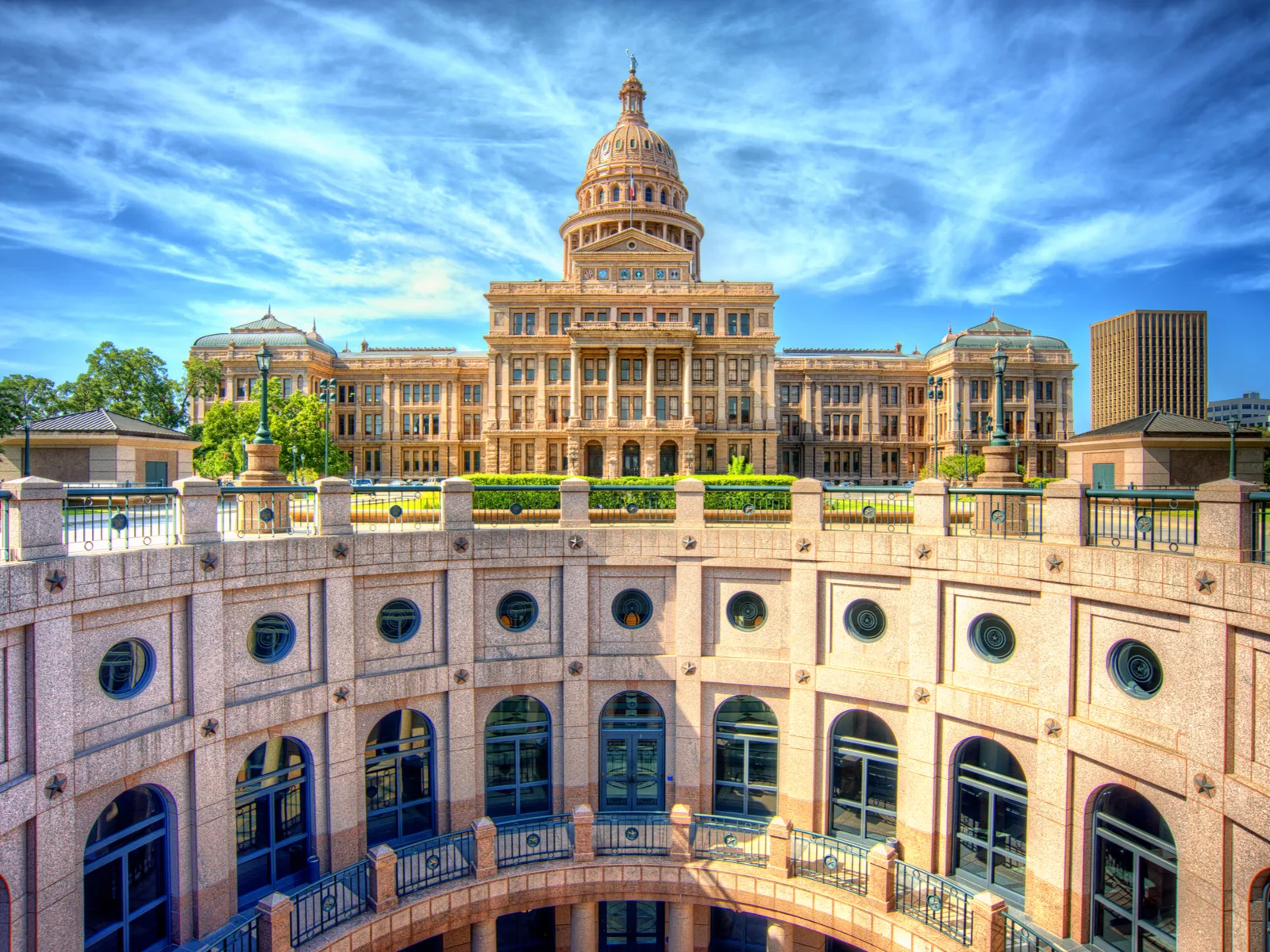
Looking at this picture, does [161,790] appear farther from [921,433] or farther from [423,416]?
[921,433]

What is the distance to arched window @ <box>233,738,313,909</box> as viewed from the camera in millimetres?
12867

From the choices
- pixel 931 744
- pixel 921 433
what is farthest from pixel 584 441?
pixel 931 744

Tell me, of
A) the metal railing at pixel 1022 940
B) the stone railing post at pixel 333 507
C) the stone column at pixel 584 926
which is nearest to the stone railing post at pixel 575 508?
the stone railing post at pixel 333 507

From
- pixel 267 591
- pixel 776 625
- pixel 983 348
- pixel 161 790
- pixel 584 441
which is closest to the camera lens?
pixel 161 790

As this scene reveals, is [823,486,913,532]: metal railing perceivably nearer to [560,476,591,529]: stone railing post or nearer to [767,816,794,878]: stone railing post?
[560,476,591,529]: stone railing post

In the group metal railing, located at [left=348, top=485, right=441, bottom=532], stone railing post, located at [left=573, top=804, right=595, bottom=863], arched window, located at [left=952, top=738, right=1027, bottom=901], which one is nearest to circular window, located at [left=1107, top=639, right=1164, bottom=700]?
arched window, located at [left=952, top=738, right=1027, bottom=901]

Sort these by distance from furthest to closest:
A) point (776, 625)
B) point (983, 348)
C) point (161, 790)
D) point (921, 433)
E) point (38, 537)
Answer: point (921, 433)
point (983, 348)
point (776, 625)
point (161, 790)
point (38, 537)

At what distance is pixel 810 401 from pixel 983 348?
19.1m

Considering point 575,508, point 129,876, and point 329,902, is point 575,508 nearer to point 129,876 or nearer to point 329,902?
point 329,902

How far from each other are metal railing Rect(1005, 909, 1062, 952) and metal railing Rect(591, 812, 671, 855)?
629cm

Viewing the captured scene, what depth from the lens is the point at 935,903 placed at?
12812 millimetres

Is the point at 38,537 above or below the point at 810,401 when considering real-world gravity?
below

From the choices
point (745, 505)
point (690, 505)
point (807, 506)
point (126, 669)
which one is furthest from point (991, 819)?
point (126, 669)

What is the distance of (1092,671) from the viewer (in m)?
11.9
